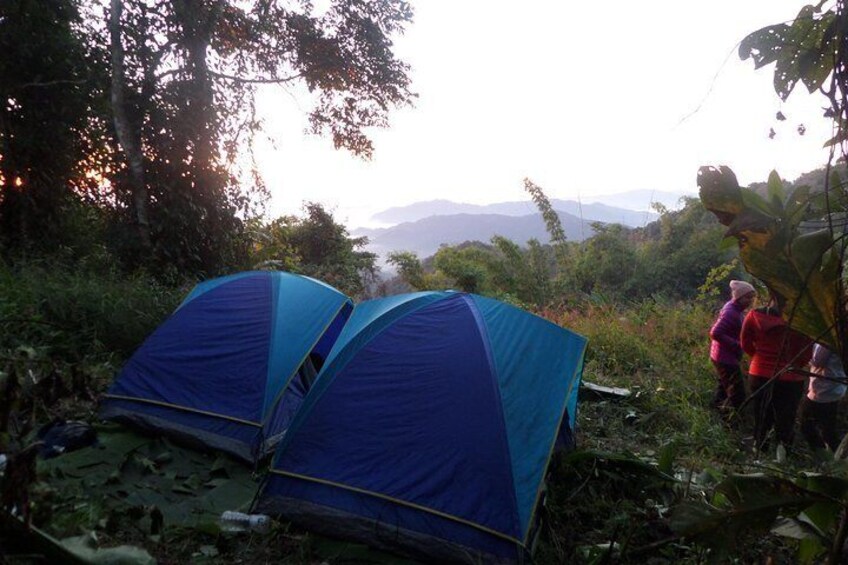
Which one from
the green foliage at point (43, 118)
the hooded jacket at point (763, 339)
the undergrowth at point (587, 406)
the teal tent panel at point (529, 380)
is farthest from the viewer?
the green foliage at point (43, 118)

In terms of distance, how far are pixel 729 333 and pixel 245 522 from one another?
13.9 ft

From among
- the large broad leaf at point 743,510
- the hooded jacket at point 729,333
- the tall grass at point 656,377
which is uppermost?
the large broad leaf at point 743,510

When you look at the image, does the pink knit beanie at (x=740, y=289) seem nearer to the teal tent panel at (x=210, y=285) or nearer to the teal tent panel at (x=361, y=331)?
the teal tent panel at (x=361, y=331)

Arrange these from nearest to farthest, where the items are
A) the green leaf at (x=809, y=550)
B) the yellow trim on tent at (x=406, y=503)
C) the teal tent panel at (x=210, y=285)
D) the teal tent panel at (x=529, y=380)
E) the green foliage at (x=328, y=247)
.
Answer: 1. the green leaf at (x=809, y=550)
2. the yellow trim on tent at (x=406, y=503)
3. the teal tent panel at (x=529, y=380)
4. the teal tent panel at (x=210, y=285)
5. the green foliage at (x=328, y=247)

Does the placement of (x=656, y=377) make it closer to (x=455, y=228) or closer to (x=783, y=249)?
(x=783, y=249)

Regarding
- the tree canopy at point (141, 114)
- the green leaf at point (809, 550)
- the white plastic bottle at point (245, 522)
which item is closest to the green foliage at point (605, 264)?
the tree canopy at point (141, 114)

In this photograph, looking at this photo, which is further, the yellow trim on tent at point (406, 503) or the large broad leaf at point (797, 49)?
the yellow trim on tent at point (406, 503)

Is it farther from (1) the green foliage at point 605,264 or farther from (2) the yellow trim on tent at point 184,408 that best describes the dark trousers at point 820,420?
(1) the green foliage at point 605,264

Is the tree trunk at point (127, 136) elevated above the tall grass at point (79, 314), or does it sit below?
above

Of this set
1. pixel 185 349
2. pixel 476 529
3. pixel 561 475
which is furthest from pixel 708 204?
pixel 185 349

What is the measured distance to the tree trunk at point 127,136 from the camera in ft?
22.5

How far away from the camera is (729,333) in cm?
492

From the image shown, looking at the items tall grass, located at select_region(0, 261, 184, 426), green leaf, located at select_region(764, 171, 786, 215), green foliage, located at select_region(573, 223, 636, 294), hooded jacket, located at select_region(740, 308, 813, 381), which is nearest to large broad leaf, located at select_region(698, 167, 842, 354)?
green leaf, located at select_region(764, 171, 786, 215)

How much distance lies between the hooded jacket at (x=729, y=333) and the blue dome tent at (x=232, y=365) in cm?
330
